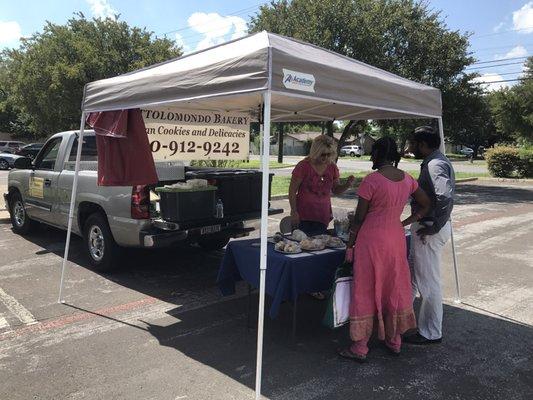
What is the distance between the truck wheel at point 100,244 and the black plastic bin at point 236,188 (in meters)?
1.25

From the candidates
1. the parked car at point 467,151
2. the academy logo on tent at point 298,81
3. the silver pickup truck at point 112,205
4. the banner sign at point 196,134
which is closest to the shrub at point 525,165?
the banner sign at point 196,134

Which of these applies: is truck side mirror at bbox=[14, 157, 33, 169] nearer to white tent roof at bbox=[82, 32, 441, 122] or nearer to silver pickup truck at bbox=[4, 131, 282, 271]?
silver pickup truck at bbox=[4, 131, 282, 271]

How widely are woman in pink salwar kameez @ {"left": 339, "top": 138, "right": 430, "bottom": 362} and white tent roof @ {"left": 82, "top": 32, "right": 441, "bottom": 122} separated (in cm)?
56

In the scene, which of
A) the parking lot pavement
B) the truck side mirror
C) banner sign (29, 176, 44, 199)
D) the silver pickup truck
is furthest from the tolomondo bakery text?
the truck side mirror

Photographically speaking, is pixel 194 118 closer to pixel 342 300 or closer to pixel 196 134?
Result: pixel 196 134

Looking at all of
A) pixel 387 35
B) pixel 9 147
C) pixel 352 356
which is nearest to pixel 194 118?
pixel 352 356

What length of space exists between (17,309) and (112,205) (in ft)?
5.00

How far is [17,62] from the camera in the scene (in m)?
27.9

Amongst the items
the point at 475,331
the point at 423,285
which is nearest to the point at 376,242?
the point at 423,285

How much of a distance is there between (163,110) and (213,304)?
8.31ft

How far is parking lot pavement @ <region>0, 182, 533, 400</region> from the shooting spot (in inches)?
134

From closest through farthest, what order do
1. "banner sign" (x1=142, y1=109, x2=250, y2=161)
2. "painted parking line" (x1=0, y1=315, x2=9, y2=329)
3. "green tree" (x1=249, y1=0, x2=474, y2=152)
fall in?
"painted parking line" (x1=0, y1=315, x2=9, y2=329) < "banner sign" (x1=142, y1=109, x2=250, y2=161) < "green tree" (x1=249, y1=0, x2=474, y2=152)

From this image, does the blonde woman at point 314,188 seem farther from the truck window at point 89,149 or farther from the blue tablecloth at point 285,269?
the truck window at point 89,149

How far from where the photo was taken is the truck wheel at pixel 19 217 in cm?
832
